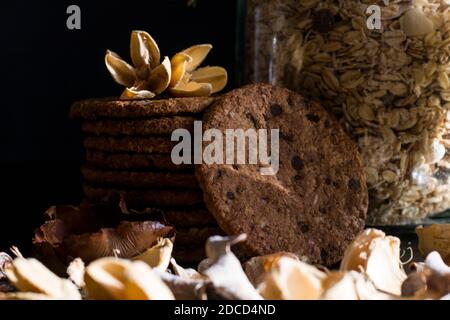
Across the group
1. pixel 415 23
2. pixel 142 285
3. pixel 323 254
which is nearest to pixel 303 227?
pixel 323 254

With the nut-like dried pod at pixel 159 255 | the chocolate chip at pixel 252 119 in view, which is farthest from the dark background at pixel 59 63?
the nut-like dried pod at pixel 159 255

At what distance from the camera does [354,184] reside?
2.47 ft

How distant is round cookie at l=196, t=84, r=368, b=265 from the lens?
0.69m

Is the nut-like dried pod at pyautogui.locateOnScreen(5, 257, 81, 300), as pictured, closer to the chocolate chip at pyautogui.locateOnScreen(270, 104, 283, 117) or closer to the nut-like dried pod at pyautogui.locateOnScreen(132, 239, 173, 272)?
the nut-like dried pod at pyautogui.locateOnScreen(132, 239, 173, 272)

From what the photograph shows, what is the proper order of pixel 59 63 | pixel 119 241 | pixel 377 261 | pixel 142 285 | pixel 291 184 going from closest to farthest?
pixel 142 285, pixel 377 261, pixel 119 241, pixel 291 184, pixel 59 63

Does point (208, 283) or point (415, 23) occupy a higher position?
point (415, 23)

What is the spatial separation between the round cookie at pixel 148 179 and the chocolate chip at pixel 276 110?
4.4 inches

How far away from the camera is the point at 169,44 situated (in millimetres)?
1097

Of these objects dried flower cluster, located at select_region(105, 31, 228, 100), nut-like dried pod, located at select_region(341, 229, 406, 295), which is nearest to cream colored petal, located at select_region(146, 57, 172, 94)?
dried flower cluster, located at select_region(105, 31, 228, 100)

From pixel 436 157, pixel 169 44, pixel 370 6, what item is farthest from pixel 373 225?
pixel 169 44

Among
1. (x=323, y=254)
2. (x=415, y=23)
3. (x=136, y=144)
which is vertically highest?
(x=415, y=23)

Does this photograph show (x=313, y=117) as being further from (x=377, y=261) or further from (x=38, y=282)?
(x=38, y=282)

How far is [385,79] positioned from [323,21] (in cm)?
9

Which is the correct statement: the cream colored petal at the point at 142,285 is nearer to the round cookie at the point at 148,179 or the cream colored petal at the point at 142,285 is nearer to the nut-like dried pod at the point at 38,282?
the nut-like dried pod at the point at 38,282
